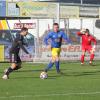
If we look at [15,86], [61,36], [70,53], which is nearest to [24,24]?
[70,53]

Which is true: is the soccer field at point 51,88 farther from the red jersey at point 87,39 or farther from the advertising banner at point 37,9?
the advertising banner at point 37,9

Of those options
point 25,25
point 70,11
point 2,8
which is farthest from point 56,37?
point 70,11

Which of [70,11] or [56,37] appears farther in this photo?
[70,11]

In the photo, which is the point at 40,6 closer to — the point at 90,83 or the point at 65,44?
the point at 65,44

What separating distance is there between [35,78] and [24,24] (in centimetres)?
1464

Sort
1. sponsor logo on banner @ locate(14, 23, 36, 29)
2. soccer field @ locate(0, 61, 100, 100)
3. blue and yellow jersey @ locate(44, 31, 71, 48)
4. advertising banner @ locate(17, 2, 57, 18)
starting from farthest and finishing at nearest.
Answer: advertising banner @ locate(17, 2, 57, 18), sponsor logo on banner @ locate(14, 23, 36, 29), blue and yellow jersey @ locate(44, 31, 71, 48), soccer field @ locate(0, 61, 100, 100)

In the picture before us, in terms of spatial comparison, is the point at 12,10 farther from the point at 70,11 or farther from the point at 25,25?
the point at 25,25

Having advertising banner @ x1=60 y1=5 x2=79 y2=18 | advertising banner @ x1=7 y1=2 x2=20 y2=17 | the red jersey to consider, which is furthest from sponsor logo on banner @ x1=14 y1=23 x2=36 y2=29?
advertising banner @ x1=60 y1=5 x2=79 y2=18

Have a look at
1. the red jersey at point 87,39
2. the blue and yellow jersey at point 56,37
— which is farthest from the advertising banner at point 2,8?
the blue and yellow jersey at point 56,37

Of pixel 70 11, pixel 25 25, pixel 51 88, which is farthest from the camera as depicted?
pixel 70 11

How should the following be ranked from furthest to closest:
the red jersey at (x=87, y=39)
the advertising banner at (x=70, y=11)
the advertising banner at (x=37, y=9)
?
1. the advertising banner at (x=70, y=11)
2. the advertising banner at (x=37, y=9)
3. the red jersey at (x=87, y=39)

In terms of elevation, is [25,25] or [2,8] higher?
[2,8]

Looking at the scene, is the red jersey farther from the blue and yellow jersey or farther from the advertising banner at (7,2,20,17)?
the advertising banner at (7,2,20,17)

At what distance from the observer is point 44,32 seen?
3316cm
